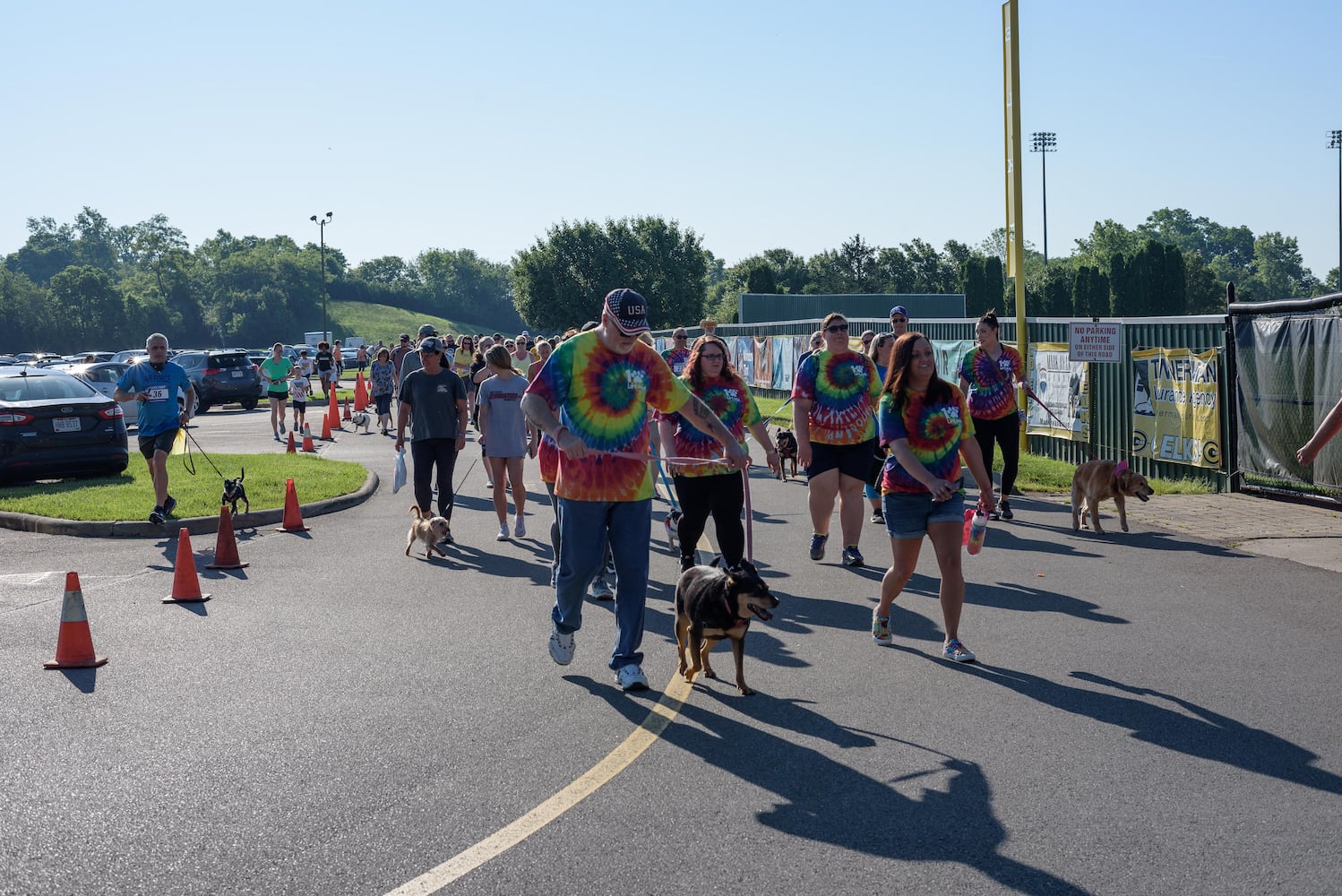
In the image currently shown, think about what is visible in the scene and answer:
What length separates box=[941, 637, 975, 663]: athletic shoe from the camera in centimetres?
703

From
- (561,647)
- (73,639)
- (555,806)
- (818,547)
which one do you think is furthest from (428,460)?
(555,806)

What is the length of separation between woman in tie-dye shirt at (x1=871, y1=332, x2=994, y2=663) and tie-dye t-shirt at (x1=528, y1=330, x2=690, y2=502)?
1477mm

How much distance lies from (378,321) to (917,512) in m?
142

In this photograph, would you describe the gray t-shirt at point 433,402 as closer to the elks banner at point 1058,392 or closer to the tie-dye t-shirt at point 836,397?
the tie-dye t-shirt at point 836,397

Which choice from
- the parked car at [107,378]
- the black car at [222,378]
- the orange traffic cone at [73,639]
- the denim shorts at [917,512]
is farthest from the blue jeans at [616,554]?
the black car at [222,378]

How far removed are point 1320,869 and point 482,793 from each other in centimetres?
300

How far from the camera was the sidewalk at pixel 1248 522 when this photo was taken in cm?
1060

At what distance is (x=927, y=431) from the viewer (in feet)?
22.7

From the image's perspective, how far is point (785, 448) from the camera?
15.5 metres

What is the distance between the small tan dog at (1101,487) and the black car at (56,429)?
11.9m

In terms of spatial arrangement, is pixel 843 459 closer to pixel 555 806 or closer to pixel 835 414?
pixel 835 414

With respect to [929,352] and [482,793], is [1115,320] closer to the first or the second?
[929,352]

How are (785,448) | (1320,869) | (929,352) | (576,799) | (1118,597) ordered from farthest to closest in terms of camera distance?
(785,448)
(1118,597)
(929,352)
(576,799)
(1320,869)

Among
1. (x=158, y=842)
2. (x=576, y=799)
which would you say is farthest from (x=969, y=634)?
(x=158, y=842)
